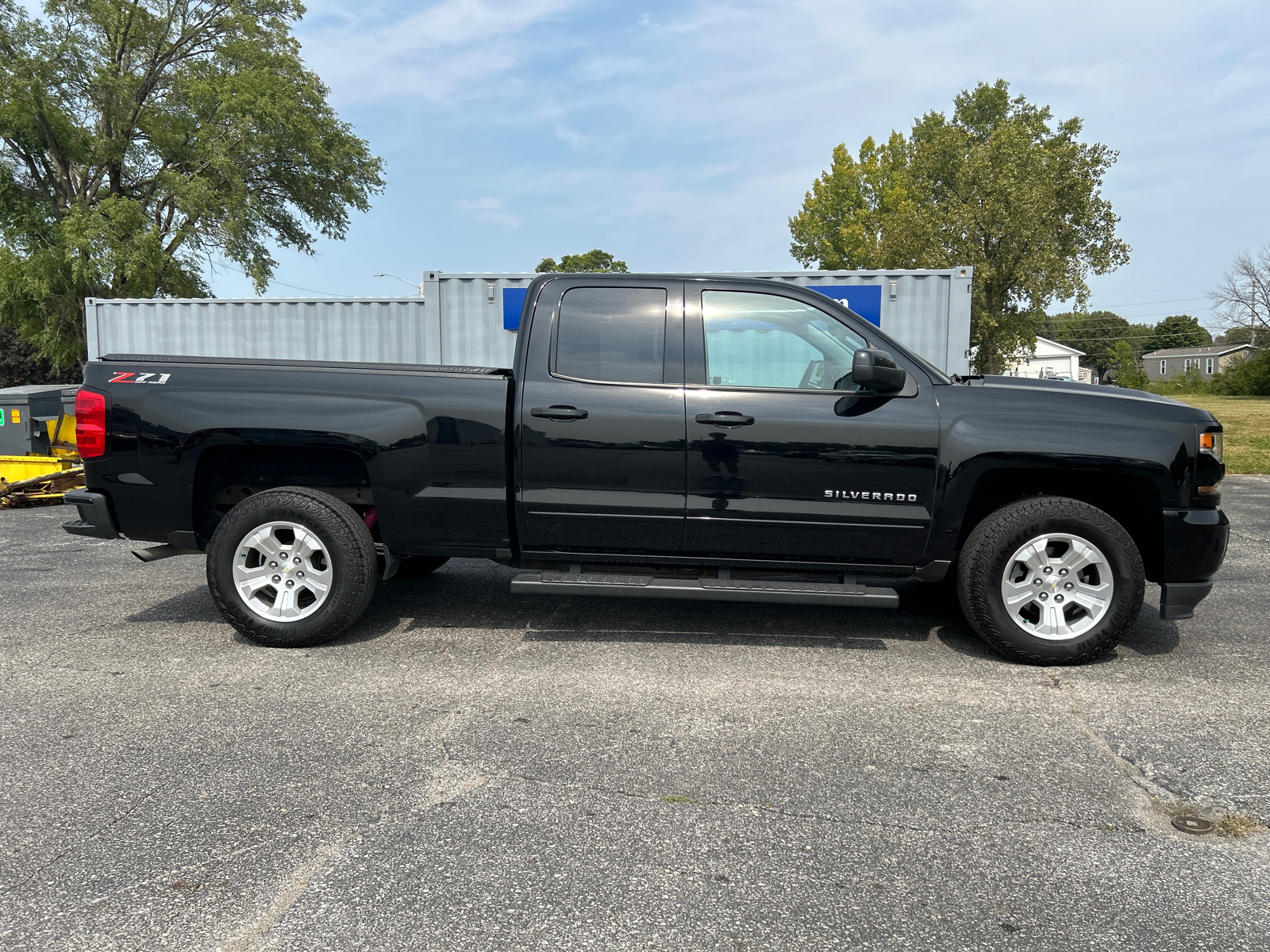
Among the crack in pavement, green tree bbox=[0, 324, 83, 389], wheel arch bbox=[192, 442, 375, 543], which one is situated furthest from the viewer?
green tree bbox=[0, 324, 83, 389]

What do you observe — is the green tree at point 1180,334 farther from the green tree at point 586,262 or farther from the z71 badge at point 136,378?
the z71 badge at point 136,378

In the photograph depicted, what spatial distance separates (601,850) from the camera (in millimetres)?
2709

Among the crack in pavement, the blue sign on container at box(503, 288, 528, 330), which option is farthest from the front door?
the blue sign on container at box(503, 288, 528, 330)

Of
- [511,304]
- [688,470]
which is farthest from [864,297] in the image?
[688,470]

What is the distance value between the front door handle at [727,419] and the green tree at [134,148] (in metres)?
23.9

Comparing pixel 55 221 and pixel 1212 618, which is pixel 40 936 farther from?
pixel 55 221

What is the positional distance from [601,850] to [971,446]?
2755 mm

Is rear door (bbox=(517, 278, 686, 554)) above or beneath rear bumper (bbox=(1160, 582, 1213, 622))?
above

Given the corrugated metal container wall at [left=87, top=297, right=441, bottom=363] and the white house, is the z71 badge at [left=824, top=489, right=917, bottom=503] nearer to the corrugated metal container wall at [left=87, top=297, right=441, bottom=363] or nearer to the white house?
the corrugated metal container wall at [left=87, top=297, right=441, bottom=363]

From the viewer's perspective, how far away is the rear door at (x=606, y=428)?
4523 mm

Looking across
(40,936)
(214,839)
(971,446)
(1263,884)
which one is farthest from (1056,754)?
(40,936)

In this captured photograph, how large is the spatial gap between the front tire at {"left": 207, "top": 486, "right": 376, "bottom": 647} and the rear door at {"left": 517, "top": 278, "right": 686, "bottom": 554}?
90cm

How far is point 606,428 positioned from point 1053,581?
233cm

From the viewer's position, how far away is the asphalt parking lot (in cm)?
238
